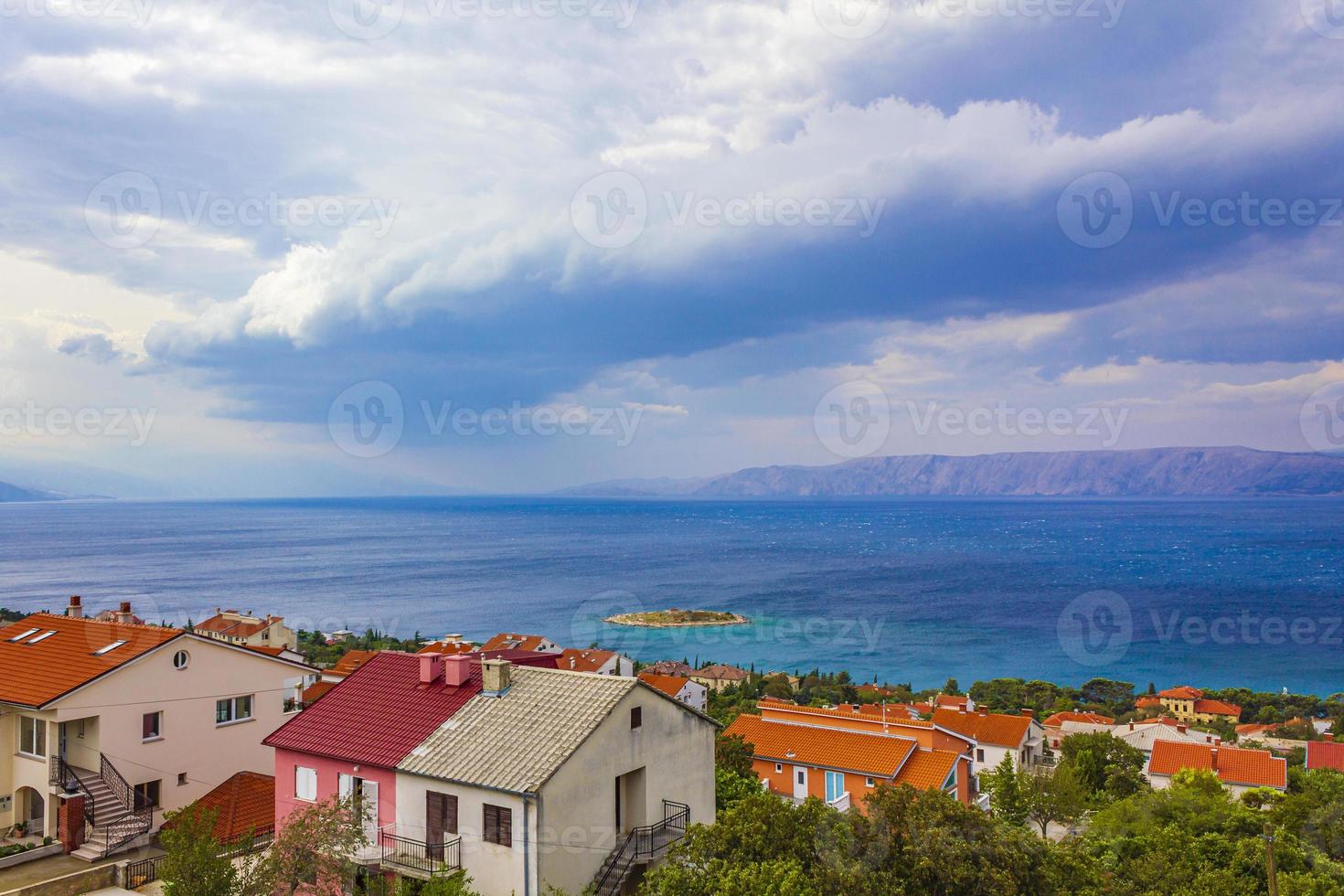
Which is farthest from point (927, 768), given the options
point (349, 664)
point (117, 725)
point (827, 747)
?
point (349, 664)

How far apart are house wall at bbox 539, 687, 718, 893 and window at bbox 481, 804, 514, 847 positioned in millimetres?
565

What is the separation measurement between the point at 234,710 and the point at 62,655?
4037 millimetres

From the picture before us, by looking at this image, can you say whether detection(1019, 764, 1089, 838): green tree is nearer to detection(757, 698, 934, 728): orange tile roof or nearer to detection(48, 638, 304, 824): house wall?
detection(757, 698, 934, 728): orange tile roof

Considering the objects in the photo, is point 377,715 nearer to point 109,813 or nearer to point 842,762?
point 109,813

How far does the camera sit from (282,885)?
41.6 feet

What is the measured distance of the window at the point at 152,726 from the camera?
1956cm

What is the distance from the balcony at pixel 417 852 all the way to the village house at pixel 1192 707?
2899 inches

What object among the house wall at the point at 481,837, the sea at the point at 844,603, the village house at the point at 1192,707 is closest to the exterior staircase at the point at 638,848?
the house wall at the point at 481,837

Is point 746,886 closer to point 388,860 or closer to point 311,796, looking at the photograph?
point 388,860

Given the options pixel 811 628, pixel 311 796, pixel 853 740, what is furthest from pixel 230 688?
pixel 811 628

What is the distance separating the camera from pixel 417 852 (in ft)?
48.4

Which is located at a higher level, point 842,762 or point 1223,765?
point 842,762

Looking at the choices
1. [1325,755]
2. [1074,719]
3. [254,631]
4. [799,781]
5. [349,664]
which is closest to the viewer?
[799,781]

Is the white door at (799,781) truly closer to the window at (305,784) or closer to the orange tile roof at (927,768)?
the orange tile roof at (927,768)
